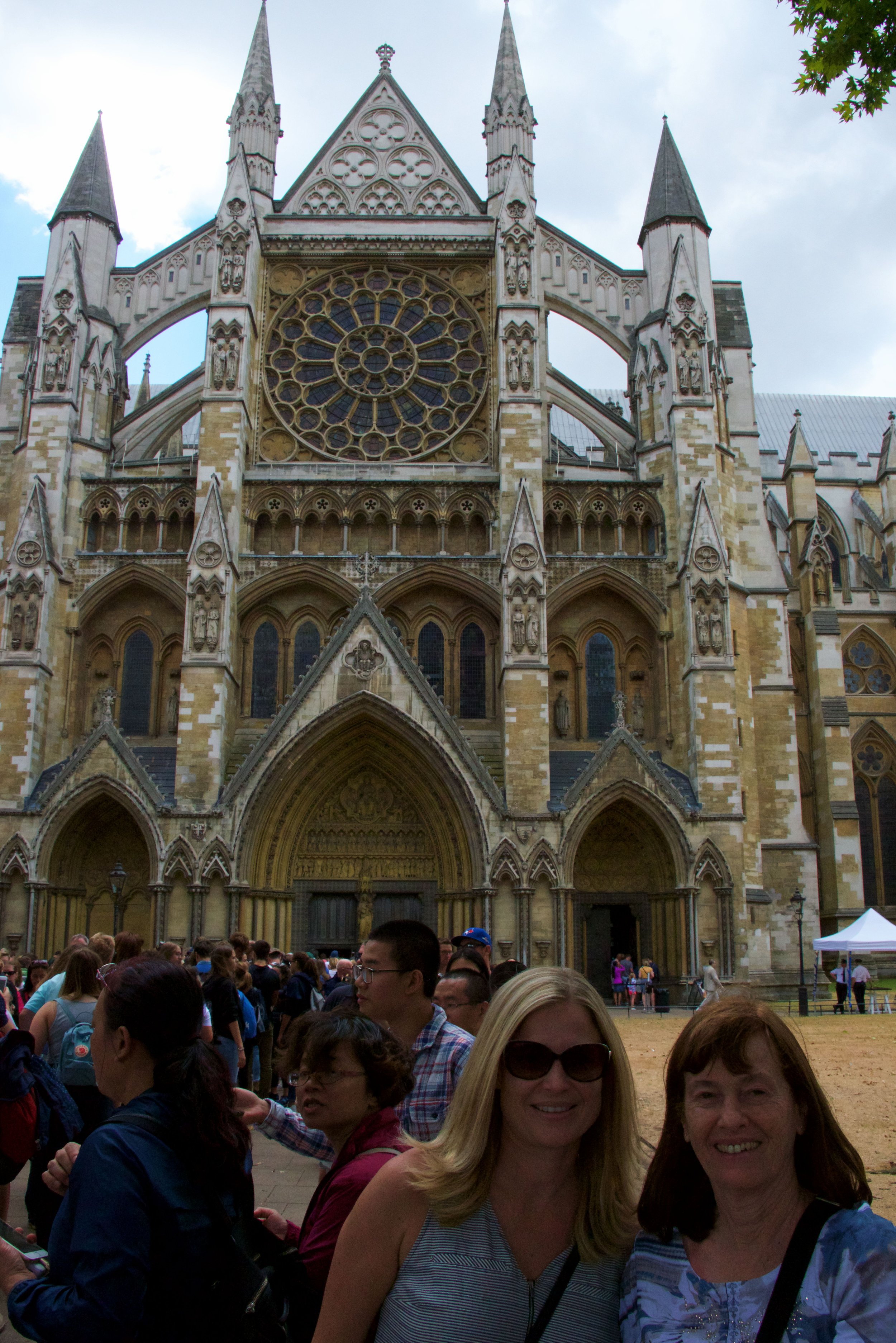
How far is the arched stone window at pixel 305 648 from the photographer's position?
80.0 ft

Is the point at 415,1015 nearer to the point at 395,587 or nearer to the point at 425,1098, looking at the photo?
the point at 425,1098

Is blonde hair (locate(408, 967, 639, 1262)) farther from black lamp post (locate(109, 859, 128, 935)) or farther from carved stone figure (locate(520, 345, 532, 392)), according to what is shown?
carved stone figure (locate(520, 345, 532, 392))

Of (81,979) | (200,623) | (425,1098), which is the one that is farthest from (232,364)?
(425,1098)

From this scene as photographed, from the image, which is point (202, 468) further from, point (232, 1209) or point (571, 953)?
point (232, 1209)

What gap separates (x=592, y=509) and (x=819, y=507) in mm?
18290

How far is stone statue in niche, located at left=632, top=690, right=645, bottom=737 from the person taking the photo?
79.6 feet

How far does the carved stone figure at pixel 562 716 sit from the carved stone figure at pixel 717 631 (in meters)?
3.59

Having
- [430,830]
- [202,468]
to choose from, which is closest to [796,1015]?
[430,830]

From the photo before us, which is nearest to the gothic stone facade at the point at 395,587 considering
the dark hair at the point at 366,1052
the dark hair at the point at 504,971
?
the dark hair at the point at 504,971

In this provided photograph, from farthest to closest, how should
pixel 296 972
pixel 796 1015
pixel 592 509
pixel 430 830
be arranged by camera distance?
pixel 592 509, pixel 430 830, pixel 796 1015, pixel 296 972

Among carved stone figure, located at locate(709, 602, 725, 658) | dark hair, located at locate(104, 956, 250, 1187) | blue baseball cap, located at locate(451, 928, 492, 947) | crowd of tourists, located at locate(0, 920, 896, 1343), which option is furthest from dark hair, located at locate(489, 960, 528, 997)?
Answer: carved stone figure, located at locate(709, 602, 725, 658)

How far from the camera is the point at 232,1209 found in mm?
2547

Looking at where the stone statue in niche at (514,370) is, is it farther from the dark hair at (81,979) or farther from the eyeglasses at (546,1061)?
the eyeglasses at (546,1061)

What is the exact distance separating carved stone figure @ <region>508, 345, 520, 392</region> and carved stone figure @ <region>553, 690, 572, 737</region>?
728cm
